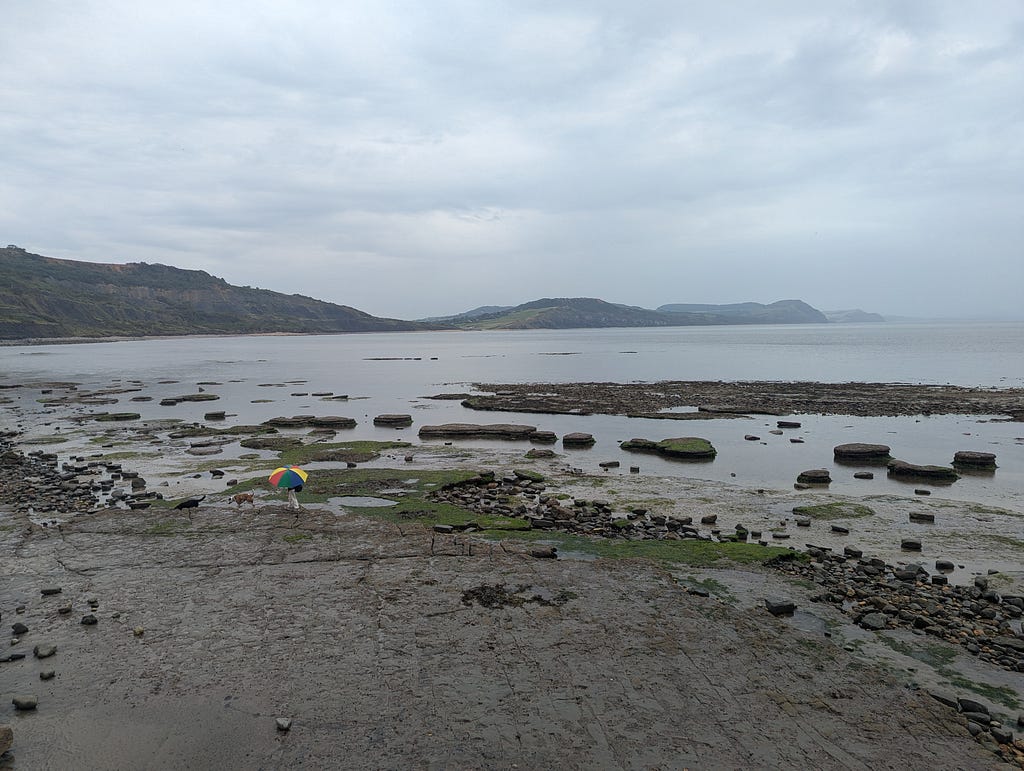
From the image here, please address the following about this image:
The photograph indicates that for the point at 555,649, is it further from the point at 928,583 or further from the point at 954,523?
the point at 954,523

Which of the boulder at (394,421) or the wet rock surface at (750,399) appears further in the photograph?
the wet rock surface at (750,399)

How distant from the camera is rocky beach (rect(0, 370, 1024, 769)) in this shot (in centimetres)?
858

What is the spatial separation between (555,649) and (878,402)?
51176mm

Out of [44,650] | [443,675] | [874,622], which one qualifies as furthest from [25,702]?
[874,622]

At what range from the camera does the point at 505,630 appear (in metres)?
11.8

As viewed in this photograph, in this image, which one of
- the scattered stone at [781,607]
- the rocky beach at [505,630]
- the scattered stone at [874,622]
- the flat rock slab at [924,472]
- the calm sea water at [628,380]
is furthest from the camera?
the calm sea water at [628,380]

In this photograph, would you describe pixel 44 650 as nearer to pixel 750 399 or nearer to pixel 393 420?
pixel 393 420

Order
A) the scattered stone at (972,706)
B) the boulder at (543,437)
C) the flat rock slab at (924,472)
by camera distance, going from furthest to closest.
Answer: the boulder at (543,437) → the flat rock slab at (924,472) → the scattered stone at (972,706)

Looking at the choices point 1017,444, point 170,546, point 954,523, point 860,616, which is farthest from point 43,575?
point 1017,444

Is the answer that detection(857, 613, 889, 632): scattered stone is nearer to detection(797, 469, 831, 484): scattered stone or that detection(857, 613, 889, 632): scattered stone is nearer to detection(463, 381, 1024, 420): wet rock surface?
detection(797, 469, 831, 484): scattered stone

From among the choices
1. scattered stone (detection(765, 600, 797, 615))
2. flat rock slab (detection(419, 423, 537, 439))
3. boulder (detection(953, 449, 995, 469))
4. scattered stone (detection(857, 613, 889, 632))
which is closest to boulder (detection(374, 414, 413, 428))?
flat rock slab (detection(419, 423, 537, 439))

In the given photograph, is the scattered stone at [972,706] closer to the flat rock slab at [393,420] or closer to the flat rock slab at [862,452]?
the flat rock slab at [862,452]

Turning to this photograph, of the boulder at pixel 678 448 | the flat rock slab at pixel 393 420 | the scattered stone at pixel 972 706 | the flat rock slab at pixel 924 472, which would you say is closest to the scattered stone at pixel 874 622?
the scattered stone at pixel 972 706

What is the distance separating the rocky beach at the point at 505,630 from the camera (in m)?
8.58
